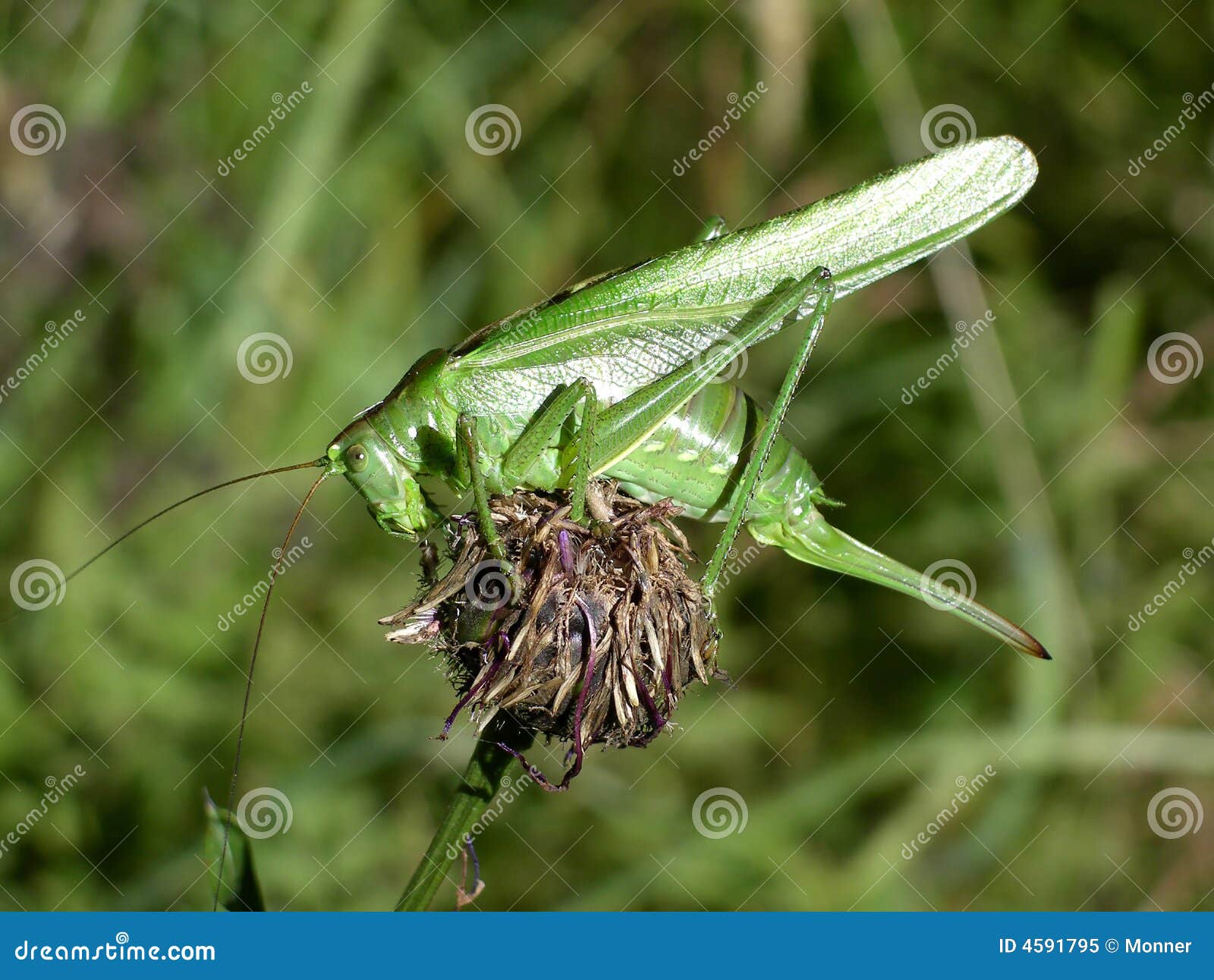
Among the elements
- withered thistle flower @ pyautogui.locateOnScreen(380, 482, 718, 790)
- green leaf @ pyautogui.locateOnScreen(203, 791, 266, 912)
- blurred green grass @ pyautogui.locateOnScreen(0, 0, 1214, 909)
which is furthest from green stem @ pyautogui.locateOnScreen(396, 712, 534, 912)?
blurred green grass @ pyautogui.locateOnScreen(0, 0, 1214, 909)

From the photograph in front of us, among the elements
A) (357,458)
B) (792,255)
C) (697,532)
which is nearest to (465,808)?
(357,458)

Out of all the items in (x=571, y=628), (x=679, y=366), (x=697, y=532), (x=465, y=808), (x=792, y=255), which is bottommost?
(x=697, y=532)

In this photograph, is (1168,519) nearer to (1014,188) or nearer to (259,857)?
(1014,188)

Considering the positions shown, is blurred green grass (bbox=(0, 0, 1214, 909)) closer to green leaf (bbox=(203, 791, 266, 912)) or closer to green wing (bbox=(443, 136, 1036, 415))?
green leaf (bbox=(203, 791, 266, 912))

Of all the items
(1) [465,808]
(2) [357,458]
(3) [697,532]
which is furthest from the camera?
(3) [697,532]

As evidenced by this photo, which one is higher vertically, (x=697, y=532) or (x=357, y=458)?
(x=357, y=458)

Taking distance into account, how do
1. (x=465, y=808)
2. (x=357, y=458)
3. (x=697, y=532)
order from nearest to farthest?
1. (x=465, y=808)
2. (x=357, y=458)
3. (x=697, y=532)

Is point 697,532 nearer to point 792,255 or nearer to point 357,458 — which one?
point 792,255

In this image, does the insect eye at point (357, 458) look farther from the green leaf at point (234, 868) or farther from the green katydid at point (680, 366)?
the green leaf at point (234, 868)
